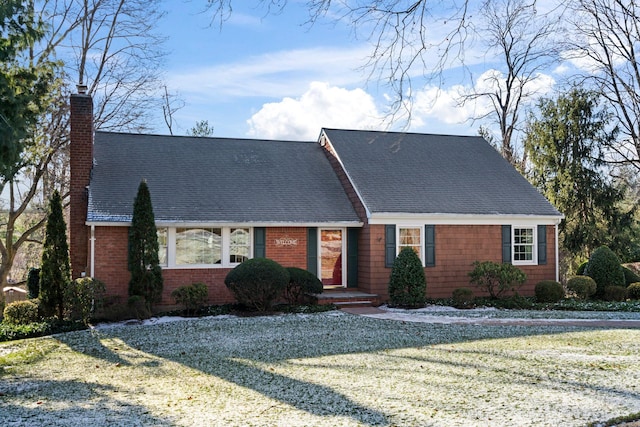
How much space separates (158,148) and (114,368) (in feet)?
36.7

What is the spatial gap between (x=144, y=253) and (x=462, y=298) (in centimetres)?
838

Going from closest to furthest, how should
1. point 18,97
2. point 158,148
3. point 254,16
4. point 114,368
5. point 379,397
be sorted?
1. point 254,16
2. point 379,397
3. point 114,368
4. point 18,97
5. point 158,148

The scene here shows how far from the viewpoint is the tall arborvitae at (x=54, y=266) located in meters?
14.0

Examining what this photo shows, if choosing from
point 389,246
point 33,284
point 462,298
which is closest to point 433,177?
point 389,246

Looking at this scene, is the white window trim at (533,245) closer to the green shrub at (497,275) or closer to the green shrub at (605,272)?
the green shrub at (497,275)

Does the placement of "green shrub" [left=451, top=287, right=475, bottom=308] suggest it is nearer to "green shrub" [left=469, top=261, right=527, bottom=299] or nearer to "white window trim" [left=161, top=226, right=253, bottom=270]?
"green shrub" [left=469, top=261, right=527, bottom=299]

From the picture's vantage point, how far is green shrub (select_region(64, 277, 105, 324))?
13.6 metres

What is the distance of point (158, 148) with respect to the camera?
63.1 ft

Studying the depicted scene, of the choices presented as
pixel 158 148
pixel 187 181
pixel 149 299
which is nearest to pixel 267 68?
pixel 149 299

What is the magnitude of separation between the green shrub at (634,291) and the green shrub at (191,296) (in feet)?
42.0

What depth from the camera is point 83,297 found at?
13664 mm

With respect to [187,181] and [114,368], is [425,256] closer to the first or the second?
[187,181]

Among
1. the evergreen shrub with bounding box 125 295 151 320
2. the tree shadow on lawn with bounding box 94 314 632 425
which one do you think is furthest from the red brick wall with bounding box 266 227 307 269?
the evergreen shrub with bounding box 125 295 151 320

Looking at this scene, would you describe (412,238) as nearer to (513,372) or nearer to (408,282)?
(408,282)
